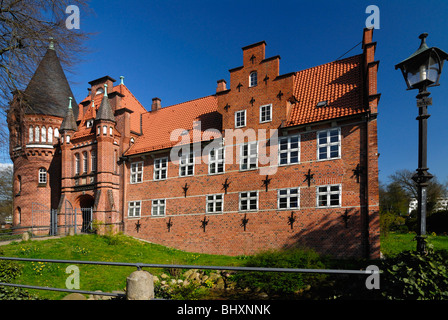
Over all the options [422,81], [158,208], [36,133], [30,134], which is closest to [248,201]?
[158,208]

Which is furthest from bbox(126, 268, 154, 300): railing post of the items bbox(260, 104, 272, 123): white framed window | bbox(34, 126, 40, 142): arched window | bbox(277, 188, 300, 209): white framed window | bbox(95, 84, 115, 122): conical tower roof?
bbox(34, 126, 40, 142): arched window

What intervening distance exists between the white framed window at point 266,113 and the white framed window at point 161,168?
7.48m

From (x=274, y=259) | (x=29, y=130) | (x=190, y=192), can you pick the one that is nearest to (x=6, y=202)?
(x=29, y=130)

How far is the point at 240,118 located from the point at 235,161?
102 inches

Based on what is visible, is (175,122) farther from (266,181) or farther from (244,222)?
(244,222)

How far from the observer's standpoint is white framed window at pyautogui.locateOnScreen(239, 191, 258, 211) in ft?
55.7

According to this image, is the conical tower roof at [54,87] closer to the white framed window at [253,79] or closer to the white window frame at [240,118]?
the white window frame at [240,118]

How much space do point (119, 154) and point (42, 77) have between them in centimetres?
1119

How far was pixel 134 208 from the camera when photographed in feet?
72.3

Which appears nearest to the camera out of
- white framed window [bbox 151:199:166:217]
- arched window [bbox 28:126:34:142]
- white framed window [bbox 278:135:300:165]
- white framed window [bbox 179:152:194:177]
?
white framed window [bbox 278:135:300:165]

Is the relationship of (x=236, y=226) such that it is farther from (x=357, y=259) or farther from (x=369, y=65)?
(x=369, y=65)

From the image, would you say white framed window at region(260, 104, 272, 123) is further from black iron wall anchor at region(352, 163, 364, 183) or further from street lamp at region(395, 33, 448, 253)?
street lamp at region(395, 33, 448, 253)

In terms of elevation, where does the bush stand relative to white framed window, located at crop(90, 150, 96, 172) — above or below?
below

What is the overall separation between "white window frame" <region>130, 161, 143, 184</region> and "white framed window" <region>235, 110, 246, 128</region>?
27.2 ft
